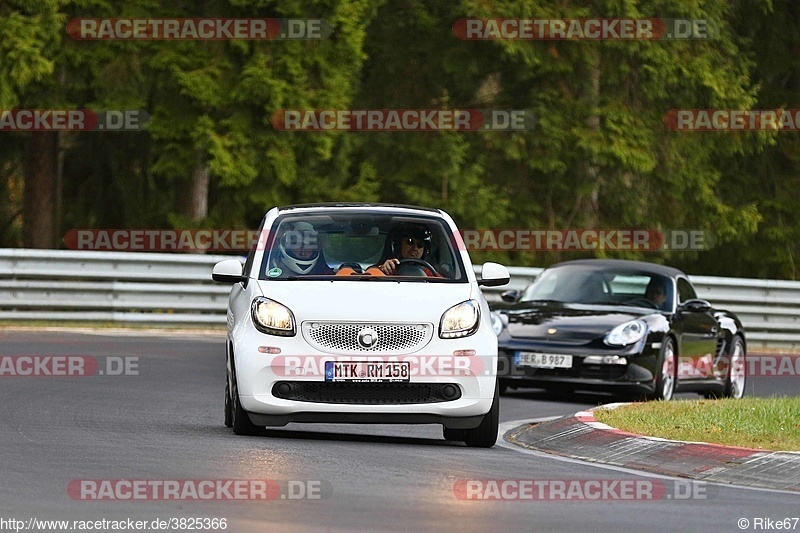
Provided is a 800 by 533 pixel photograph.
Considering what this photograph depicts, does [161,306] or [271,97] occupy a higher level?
[271,97]

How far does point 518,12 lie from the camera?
1353 inches

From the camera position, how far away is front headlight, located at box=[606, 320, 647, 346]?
56.9 feet

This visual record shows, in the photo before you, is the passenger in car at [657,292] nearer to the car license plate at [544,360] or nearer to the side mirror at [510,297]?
the side mirror at [510,297]

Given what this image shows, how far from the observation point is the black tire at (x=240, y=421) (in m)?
12.0

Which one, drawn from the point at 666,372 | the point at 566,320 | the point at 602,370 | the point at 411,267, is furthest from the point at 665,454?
the point at 666,372

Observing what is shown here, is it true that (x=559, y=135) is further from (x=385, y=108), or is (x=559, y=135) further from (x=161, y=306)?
(x=161, y=306)

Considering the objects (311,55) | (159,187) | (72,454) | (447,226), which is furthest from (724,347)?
(159,187)

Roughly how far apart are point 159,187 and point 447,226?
68.1 feet

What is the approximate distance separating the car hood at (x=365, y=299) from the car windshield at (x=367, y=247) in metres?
0.23

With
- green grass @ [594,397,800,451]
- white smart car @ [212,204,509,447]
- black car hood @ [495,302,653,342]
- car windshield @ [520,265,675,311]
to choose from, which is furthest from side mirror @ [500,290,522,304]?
white smart car @ [212,204,509,447]

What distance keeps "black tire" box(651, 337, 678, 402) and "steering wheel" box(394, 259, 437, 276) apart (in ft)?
17.6

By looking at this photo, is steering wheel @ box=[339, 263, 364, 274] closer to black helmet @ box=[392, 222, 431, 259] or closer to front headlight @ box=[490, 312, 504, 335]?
black helmet @ box=[392, 222, 431, 259]

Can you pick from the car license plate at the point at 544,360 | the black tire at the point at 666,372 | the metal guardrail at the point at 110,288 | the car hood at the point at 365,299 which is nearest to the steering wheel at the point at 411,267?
the car hood at the point at 365,299

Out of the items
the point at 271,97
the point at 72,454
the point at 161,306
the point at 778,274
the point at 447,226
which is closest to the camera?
the point at 72,454
